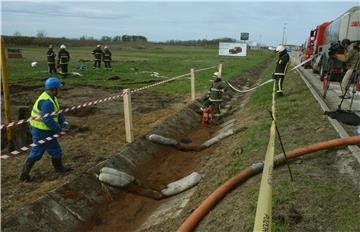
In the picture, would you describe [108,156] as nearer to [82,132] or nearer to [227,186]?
[82,132]

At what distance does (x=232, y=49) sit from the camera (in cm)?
5772

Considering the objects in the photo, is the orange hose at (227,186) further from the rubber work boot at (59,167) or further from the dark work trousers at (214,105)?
the dark work trousers at (214,105)

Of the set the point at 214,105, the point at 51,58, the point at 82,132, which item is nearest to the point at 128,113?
the point at 82,132

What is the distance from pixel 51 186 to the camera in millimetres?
6531

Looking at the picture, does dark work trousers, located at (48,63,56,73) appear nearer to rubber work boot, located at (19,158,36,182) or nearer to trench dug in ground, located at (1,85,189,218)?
trench dug in ground, located at (1,85,189,218)

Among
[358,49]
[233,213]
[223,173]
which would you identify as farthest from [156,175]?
[358,49]

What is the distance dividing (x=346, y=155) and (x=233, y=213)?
258cm

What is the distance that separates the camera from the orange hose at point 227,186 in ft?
15.8

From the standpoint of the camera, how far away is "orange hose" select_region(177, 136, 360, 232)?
4818 mm

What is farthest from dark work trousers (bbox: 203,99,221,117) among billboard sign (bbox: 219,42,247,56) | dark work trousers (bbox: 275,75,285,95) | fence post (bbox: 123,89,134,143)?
billboard sign (bbox: 219,42,247,56)

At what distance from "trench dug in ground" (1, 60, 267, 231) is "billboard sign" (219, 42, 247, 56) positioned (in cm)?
4415

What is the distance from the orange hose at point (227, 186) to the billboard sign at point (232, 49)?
52409mm

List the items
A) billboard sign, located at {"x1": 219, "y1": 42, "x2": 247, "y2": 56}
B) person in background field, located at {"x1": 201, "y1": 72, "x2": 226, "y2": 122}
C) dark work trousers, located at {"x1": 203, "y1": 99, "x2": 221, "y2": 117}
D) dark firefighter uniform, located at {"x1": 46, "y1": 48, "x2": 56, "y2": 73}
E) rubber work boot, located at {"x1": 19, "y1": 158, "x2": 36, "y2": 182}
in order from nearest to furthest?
rubber work boot, located at {"x1": 19, "y1": 158, "x2": 36, "y2": 182} < person in background field, located at {"x1": 201, "y1": 72, "x2": 226, "y2": 122} < dark work trousers, located at {"x1": 203, "y1": 99, "x2": 221, "y2": 117} < dark firefighter uniform, located at {"x1": 46, "y1": 48, "x2": 56, "y2": 73} < billboard sign, located at {"x1": 219, "y1": 42, "x2": 247, "y2": 56}

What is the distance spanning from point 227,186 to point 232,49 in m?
54.0
